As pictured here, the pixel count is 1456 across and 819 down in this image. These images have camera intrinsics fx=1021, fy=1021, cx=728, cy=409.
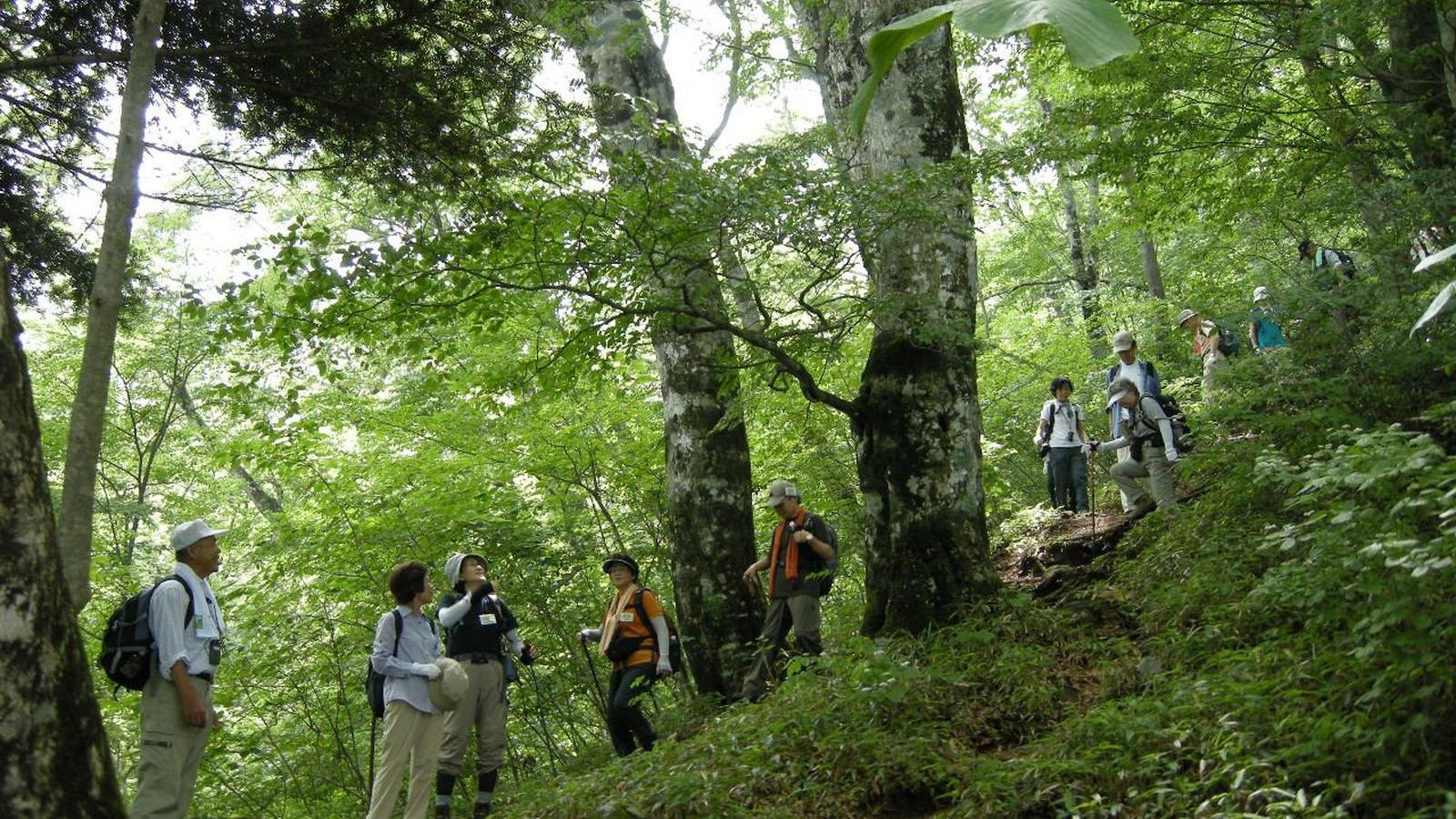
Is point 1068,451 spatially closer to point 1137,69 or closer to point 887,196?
point 1137,69

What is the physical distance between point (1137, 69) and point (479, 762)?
741cm

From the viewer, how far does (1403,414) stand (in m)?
6.98

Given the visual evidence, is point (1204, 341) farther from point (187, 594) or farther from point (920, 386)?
point (187, 594)

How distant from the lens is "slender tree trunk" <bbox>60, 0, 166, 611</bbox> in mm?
3539

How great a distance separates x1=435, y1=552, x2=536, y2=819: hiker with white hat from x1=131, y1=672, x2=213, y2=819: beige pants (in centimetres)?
226

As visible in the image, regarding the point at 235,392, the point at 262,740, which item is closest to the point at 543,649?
the point at 262,740

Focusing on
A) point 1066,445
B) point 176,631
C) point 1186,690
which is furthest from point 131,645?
point 1066,445

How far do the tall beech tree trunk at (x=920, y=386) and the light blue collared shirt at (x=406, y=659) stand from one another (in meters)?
3.03

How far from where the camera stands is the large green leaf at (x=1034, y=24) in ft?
2.39

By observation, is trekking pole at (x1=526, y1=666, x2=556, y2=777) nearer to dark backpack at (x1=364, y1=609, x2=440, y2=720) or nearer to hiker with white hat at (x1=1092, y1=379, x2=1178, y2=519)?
dark backpack at (x1=364, y1=609, x2=440, y2=720)

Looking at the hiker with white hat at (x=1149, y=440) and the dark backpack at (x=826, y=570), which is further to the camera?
the hiker with white hat at (x=1149, y=440)

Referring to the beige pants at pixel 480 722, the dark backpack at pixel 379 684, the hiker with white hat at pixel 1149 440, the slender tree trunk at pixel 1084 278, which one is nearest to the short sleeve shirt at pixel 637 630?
the beige pants at pixel 480 722

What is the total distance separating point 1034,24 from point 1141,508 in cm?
901

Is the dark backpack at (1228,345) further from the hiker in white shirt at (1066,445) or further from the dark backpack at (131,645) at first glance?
the dark backpack at (131,645)
